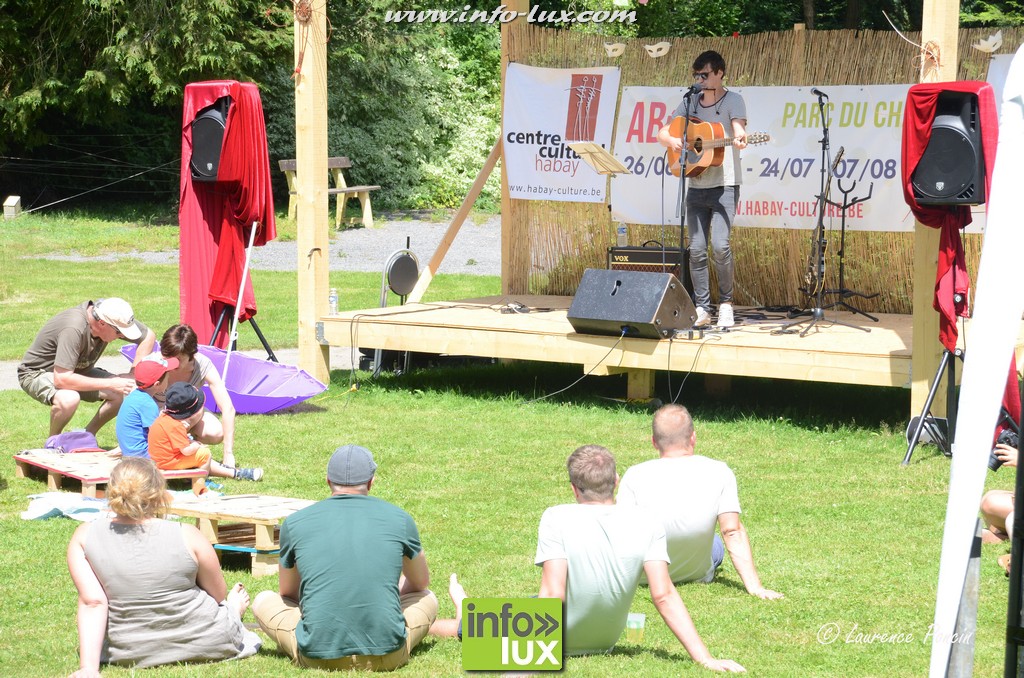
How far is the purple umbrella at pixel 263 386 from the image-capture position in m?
9.42

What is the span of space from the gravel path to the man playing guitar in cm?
860

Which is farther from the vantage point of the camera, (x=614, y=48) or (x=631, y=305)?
(x=614, y=48)

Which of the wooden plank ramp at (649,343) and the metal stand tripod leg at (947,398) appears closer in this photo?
the metal stand tripod leg at (947,398)

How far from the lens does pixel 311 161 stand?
10281 millimetres

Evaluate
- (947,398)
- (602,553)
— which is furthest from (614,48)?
(602,553)

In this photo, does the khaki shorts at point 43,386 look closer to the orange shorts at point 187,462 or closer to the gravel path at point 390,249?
the orange shorts at point 187,462

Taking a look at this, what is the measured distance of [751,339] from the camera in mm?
8914

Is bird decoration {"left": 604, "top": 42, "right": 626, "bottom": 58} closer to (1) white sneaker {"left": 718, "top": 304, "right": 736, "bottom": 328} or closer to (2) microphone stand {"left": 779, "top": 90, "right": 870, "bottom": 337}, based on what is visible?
(2) microphone stand {"left": 779, "top": 90, "right": 870, "bottom": 337}

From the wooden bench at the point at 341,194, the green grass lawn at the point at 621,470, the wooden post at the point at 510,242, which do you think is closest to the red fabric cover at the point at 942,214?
the green grass lawn at the point at 621,470

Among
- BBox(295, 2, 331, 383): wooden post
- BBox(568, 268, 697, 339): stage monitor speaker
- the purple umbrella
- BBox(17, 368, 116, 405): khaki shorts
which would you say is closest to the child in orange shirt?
BBox(17, 368, 116, 405): khaki shorts

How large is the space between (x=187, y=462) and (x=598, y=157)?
446 centimetres

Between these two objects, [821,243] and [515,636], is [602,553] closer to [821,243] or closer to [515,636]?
[515,636]

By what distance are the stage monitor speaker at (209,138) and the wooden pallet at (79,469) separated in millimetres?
2792

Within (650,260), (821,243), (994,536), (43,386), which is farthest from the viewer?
(650,260)
